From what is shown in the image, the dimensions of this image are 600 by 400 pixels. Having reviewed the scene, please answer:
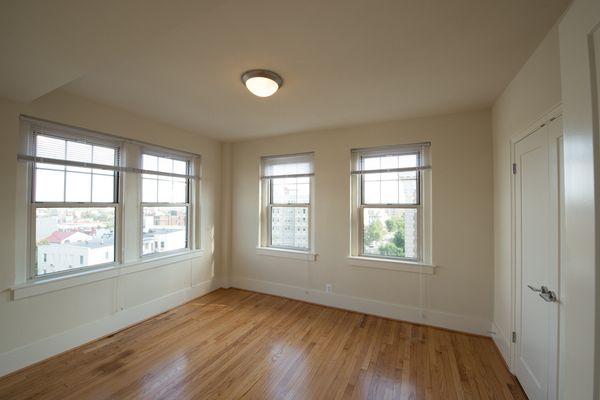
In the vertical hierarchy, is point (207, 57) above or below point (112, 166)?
above

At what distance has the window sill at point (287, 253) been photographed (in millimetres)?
3758

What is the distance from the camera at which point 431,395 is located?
192cm

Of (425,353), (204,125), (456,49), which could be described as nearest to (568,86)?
(456,49)

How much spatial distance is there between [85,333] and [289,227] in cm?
270

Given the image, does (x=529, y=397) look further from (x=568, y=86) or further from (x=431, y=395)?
(x=568, y=86)

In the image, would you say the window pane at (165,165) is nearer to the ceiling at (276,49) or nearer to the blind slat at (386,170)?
the ceiling at (276,49)

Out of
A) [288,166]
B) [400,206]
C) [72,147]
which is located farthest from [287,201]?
[72,147]

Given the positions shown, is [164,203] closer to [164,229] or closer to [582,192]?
[164,229]

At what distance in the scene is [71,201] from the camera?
2.56 m

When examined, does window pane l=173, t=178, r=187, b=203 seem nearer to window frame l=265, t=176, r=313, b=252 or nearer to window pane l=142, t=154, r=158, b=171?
window pane l=142, t=154, r=158, b=171

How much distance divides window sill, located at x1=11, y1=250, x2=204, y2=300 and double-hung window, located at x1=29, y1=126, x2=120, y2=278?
104 millimetres

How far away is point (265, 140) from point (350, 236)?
2.07m

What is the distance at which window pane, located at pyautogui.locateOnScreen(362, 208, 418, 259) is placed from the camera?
324 cm

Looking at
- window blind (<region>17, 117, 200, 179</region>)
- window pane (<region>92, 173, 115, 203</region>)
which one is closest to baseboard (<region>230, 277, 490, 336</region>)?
window pane (<region>92, 173, 115, 203</region>)
